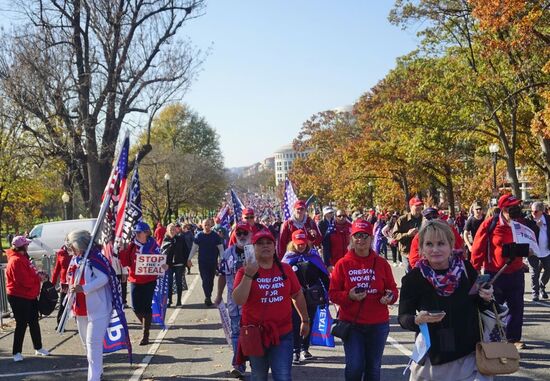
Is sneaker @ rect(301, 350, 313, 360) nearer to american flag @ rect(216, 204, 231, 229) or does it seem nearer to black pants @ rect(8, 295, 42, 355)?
black pants @ rect(8, 295, 42, 355)

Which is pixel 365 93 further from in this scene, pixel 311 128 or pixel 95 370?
pixel 95 370

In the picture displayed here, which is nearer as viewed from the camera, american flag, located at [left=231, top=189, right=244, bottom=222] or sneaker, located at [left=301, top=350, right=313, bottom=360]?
sneaker, located at [left=301, top=350, right=313, bottom=360]

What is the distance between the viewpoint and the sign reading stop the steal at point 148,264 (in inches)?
398

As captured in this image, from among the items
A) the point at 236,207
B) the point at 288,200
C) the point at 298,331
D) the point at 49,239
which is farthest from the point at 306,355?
the point at 49,239

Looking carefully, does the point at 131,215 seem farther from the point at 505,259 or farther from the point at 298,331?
the point at 505,259

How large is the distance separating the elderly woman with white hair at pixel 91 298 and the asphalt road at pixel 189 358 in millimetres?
1239

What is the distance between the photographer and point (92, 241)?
711cm

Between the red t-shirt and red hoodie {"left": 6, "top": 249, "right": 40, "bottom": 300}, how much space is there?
5117 millimetres

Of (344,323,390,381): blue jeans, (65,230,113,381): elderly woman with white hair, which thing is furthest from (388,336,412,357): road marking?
(65,230,113,381): elderly woman with white hair

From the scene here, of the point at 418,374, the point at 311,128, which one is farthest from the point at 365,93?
the point at 418,374

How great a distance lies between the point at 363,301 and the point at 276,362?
3.15ft

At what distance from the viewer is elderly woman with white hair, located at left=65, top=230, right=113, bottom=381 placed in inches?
269

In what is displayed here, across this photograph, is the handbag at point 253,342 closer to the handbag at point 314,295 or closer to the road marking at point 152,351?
the handbag at point 314,295

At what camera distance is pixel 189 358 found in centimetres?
911
